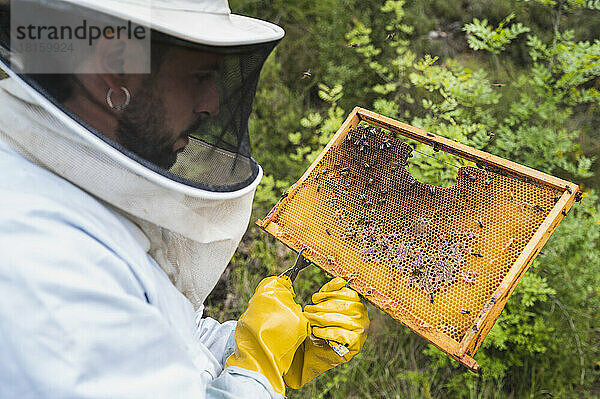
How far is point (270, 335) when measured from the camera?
2236 millimetres

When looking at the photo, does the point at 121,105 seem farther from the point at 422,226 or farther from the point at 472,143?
the point at 472,143

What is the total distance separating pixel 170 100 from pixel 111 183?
36cm

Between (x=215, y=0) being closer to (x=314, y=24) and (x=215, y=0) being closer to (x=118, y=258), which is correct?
(x=118, y=258)

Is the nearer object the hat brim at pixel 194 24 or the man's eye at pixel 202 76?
the hat brim at pixel 194 24

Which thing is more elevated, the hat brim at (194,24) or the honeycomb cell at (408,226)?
the hat brim at (194,24)

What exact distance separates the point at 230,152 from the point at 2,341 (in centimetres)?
108

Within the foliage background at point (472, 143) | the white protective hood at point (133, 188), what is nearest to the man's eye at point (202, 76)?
the white protective hood at point (133, 188)

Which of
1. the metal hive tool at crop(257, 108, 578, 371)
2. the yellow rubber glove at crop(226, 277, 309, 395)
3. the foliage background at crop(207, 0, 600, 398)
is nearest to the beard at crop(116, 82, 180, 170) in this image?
the yellow rubber glove at crop(226, 277, 309, 395)

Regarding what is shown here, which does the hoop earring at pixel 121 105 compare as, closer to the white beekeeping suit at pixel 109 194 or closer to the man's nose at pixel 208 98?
the white beekeeping suit at pixel 109 194

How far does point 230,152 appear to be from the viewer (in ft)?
6.31

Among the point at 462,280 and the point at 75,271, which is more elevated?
the point at 75,271

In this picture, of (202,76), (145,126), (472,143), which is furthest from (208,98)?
(472,143)

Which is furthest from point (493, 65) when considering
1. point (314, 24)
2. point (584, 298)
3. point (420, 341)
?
point (420, 341)

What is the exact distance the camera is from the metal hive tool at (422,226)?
2266 mm
